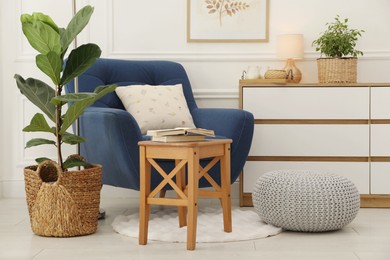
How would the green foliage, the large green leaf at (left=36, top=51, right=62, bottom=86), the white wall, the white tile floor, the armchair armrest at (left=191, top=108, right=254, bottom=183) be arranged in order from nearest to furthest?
the white tile floor < the large green leaf at (left=36, top=51, right=62, bottom=86) < the armchair armrest at (left=191, top=108, right=254, bottom=183) < the green foliage < the white wall

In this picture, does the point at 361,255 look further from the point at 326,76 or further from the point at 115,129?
the point at 326,76

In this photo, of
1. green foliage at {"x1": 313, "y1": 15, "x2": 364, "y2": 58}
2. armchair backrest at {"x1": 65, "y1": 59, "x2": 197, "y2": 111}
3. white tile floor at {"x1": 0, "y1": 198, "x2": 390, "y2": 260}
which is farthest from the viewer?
green foliage at {"x1": 313, "y1": 15, "x2": 364, "y2": 58}

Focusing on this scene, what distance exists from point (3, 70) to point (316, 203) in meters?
2.52

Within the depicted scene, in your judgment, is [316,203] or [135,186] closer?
[316,203]

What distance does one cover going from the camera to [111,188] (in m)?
4.49

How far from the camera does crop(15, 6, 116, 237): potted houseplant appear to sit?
3.02 meters

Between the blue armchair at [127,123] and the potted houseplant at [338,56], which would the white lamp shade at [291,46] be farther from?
the blue armchair at [127,123]

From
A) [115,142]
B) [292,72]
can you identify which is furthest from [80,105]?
[292,72]

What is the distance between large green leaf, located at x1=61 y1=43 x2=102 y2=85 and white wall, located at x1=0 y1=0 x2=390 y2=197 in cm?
134

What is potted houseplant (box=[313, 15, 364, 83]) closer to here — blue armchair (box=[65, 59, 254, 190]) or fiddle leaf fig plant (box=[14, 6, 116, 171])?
blue armchair (box=[65, 59, 254, 190])

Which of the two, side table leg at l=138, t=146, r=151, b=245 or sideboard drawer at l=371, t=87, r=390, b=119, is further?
sideboard drawer at l=371, t=87, r=390, b=119

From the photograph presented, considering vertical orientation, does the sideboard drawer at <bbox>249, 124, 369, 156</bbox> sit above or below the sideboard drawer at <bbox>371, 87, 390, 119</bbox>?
below

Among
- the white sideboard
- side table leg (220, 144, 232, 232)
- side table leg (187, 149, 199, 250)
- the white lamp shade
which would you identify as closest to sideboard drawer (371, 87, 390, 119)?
the white sideboard

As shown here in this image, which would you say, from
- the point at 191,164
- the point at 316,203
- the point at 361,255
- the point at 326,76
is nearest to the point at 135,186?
the point at 191,164
